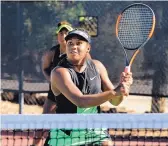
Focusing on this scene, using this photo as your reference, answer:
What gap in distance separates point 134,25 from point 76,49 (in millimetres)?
1415

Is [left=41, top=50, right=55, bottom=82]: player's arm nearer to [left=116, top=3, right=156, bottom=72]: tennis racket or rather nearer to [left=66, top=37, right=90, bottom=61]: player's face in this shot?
[left=116, top=3, right=156, bottom=72]: tennis racket

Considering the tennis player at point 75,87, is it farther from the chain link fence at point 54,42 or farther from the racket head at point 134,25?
the chain link fence at point 54,42

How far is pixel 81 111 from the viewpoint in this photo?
352 centimetres

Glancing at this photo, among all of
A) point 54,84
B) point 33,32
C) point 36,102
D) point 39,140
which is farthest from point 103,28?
point 54,84

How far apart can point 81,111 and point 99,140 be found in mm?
214

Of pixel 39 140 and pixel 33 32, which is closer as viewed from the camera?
pixel 39 140

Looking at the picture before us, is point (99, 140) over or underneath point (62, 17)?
underneath

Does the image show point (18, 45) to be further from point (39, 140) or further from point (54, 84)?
point (54, 84)

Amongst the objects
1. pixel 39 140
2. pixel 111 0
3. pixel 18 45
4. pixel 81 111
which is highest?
pixel 111 0

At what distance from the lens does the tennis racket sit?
448cm

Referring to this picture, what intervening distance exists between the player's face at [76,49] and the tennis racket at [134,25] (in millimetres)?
904

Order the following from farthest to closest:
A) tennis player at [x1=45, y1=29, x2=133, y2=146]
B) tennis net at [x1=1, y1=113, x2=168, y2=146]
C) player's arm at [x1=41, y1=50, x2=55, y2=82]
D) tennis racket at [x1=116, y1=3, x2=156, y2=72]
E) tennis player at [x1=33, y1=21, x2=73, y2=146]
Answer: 1. player's arm at [x1=41, y1=50, x2=55, y2=82]
2. tennis player at [x1=33, y1=21, x2=73, y2=146]
3. tennis racket at [x1=116, y1=3, x2=156, y2=72]
4. tennis player at [x1=45, y1=29, x2=133, y2=146]
5. tennis net at [x1=1, y1=113, x2=168, y2=146]

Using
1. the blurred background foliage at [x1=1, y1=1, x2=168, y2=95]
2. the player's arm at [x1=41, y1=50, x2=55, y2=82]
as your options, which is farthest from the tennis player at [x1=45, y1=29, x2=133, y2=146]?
the blurred background foliage at [x1=1, y1=1, x2=168, y2=95]

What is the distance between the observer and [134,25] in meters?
4.79
